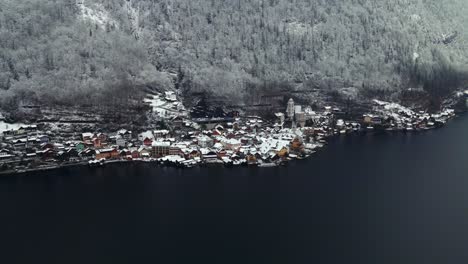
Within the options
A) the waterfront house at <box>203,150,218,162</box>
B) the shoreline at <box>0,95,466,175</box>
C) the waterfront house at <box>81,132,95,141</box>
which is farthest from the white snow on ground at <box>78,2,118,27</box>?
the waterfront house at <box>203,150,218,162</box>

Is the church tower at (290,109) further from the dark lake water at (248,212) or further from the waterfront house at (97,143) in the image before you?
the waterfront house at (97,143)

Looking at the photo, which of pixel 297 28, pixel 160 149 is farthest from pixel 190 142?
pixel 297 28

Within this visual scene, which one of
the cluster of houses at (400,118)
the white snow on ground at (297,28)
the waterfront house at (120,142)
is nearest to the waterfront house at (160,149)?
the waterfront house at (120,142)

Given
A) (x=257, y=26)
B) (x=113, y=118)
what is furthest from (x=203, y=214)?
(x=257, y=26)

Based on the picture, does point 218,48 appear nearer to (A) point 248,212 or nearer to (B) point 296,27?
(B) point 296,27

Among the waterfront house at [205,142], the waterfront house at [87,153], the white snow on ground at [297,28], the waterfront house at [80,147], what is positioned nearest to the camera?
the waterfront house at [87,153]

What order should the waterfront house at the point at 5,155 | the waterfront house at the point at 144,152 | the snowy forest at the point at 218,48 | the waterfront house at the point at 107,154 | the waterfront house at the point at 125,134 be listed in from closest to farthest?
the waterfront house at the point at 5,155 → the waterfront house at the point at 107,154 → the waterfront house at the point at 144,152 → the waterfront house at the point at 125,134 → the snowy forest at the point at 218,48

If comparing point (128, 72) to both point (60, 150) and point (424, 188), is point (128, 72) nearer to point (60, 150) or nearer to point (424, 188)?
point (60, 150)
